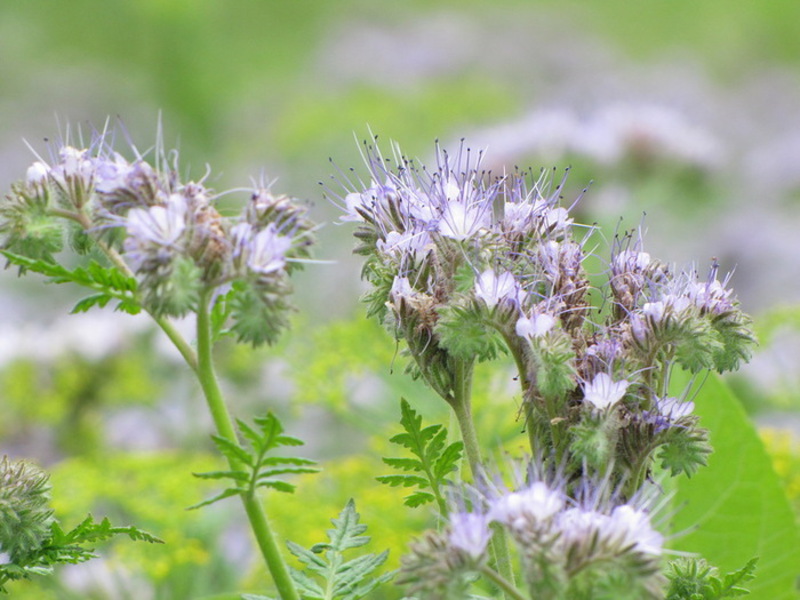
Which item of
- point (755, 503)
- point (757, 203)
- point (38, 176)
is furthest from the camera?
point (757, 203)

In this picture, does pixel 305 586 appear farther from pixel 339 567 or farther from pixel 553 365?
pixel 553 365

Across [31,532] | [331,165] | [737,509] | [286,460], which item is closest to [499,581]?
[286,460]

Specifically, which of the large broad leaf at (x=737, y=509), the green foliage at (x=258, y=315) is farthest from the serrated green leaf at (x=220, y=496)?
the large broad leaf at (x=737, y=509)

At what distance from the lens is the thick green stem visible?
0.84 m

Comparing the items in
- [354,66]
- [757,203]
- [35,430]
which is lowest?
[35,430]

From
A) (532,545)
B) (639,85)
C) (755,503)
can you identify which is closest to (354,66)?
(639,85)

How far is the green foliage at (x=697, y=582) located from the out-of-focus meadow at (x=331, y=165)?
33 centimetres

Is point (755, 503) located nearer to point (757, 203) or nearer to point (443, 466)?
point (443, 466)

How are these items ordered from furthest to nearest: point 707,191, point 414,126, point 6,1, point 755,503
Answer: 1. point 6,1
2. point 414,126
3. point 707,191
4. point 755,503

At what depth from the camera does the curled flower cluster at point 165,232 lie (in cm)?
75

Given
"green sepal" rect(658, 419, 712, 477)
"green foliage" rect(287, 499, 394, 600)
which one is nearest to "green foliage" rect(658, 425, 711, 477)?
"green sepal" rect(658, 419, 712, 477)

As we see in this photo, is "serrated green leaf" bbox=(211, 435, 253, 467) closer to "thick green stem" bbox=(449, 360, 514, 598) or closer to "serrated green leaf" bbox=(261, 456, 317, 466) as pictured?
"serrated green leaf" bbox=(261, 456, 317, 466)

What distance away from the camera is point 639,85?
6898 millimetres

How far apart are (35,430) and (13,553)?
1.43 metres
